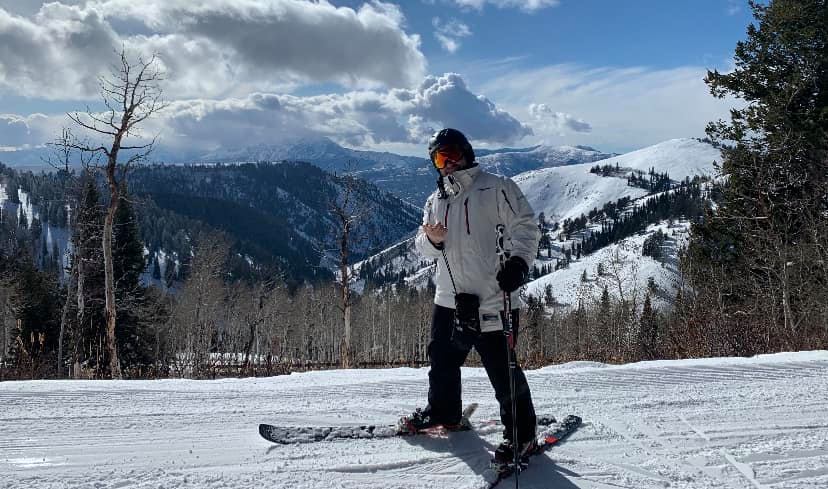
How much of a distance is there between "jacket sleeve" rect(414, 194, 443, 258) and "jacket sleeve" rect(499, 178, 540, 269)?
50cm

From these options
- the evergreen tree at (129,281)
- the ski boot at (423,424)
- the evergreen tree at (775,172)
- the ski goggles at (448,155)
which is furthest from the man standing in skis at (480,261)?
the evergreen tree at (129,281)

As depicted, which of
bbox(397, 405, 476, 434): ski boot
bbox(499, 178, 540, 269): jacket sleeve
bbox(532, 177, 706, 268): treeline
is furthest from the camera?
bbox(532, 177, 706, 268): treeline

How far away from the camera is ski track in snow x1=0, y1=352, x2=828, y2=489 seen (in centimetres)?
313

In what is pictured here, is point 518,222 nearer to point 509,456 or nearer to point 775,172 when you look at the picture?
point 509,456

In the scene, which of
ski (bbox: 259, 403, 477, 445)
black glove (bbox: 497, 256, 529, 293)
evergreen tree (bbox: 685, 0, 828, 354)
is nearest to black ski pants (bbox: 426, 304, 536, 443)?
ski (bbox: 259, 403, 477, 445)

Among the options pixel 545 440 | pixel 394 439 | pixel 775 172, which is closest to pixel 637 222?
pixel 775 172

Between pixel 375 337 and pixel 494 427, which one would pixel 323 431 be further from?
pixel 375 337

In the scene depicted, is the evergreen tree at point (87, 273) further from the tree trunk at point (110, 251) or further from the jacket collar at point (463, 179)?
the jacket collar at point (463, 179)

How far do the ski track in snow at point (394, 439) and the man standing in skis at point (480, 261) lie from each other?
493mm

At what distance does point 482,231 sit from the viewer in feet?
11.7

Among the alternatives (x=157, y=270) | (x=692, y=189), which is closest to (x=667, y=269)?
(x=692, y=189)

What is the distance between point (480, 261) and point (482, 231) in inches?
8.1

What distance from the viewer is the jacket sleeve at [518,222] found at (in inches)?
134

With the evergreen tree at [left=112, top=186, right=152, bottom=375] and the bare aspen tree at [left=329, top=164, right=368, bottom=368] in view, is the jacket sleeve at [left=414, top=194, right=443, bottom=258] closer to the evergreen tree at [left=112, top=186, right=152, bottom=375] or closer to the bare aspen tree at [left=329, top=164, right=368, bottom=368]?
the bare aspen tree at [left=329, top=164, right=368, bottom=368]
